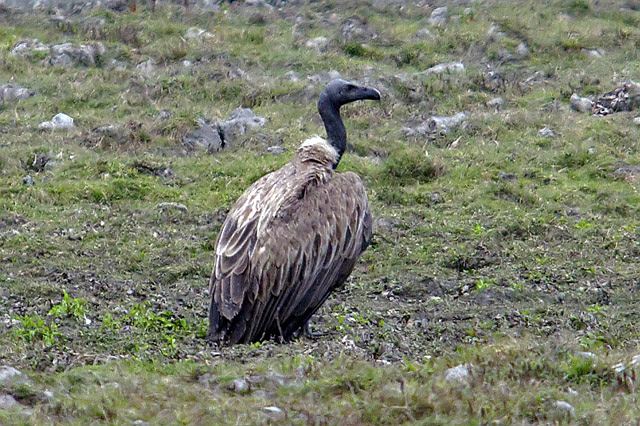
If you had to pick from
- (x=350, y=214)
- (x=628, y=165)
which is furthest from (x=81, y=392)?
(x=628, y=165)

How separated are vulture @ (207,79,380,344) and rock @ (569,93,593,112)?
628 cm

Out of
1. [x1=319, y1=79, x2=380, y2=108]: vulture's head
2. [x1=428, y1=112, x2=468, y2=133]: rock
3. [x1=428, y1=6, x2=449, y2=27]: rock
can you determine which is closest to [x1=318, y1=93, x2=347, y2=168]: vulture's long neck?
[x1=319, y1=79, x2=380, y2=108]: vulture's head

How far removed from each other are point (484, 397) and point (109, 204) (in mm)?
6515

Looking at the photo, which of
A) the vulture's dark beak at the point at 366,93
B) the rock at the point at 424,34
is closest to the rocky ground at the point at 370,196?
the rock at the point at 424,34

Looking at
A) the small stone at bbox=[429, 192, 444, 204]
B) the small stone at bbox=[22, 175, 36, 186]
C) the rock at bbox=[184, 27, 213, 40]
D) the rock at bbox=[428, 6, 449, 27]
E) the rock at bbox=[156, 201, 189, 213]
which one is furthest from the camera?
the rock at bbox=[428, 6, 449, 27]

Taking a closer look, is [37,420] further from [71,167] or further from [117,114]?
[117,114]

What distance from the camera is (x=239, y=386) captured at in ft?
19.7

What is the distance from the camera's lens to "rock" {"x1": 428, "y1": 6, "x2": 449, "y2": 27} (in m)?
18.0

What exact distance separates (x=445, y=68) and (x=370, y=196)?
14.2 ft

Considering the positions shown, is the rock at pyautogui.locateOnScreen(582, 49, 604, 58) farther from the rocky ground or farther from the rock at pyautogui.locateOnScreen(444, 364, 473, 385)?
the rock at pyautogui.locateOnScreen(444, 364, 473, 385)

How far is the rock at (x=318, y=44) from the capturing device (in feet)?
55.1

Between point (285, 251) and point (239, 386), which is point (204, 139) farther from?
point (239, 386)

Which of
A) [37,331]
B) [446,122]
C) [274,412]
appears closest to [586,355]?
[274,412]

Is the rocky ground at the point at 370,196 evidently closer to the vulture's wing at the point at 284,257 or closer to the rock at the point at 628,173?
the rock at the point at 628,173
